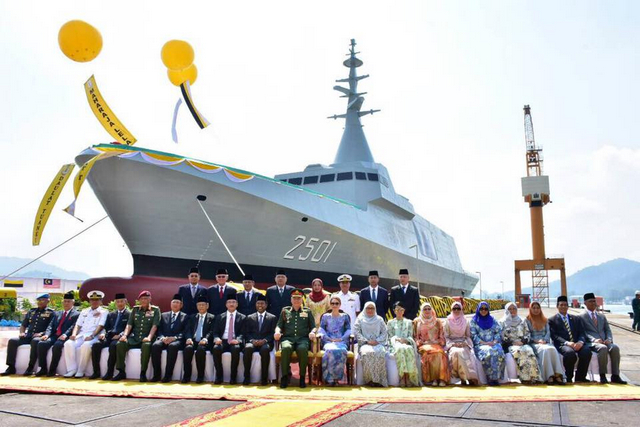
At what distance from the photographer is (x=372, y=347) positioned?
19.9 ft

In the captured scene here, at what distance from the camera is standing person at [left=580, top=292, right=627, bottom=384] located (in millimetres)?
5871

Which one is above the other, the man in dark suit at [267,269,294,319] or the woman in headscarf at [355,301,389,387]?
the man in dark suit at [267,269,294,319]

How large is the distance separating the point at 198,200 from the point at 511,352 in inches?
410

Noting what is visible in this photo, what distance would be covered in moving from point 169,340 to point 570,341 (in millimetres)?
5347

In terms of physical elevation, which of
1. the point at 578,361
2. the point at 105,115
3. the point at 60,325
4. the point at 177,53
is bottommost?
the point at 578,361

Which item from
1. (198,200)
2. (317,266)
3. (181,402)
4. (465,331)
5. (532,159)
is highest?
(532,159)

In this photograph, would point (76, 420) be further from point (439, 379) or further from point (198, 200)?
point (198, 200)

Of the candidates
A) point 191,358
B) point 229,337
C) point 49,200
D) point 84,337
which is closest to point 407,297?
point 229,337

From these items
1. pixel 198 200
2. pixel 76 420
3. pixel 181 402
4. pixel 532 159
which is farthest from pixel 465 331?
pixel 532 159

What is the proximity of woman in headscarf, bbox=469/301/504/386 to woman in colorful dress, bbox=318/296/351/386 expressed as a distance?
5.56ft

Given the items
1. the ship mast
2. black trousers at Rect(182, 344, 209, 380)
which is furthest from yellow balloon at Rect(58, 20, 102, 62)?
the ship mast

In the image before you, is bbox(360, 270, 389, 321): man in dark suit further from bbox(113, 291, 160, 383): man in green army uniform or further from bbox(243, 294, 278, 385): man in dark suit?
bbox(113, 291, 160, 383): man in green army uniform

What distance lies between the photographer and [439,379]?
19.4 ft

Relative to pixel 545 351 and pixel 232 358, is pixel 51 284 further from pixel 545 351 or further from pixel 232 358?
pixel 545 351
